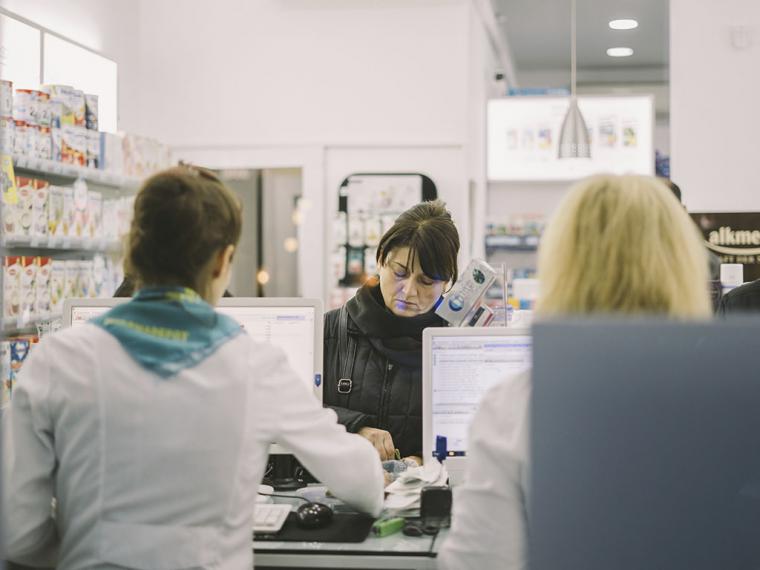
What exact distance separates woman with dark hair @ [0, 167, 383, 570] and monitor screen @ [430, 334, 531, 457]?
2.30ft

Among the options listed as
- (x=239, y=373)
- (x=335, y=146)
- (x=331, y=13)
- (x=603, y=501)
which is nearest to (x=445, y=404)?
(x=239, y=373)

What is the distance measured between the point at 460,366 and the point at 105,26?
4.76 m

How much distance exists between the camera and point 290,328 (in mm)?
2568

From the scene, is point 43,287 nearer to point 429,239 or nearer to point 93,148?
point 93,148

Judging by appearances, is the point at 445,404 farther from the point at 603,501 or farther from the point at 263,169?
the point at 263,169

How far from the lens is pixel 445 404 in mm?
2420

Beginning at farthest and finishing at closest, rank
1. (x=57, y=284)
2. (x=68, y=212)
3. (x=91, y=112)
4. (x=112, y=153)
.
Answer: (x=112, y=153)
(x=91, y=112)
(x=68, y=212)
(x=57, y=284)

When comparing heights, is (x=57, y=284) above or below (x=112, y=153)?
below

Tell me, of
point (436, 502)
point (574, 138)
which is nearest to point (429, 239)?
point (436, 502)

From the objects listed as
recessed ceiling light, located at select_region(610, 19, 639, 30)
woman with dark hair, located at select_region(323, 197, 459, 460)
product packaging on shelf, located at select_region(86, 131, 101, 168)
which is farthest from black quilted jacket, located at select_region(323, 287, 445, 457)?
recessed ceiling light, located at select_region(610, 19, 639, 30)

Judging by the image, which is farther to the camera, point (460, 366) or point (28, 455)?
point (460, 366)

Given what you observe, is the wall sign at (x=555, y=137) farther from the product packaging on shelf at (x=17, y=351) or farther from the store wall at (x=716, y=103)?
the product packaging on shelf at (x=17, y=351)

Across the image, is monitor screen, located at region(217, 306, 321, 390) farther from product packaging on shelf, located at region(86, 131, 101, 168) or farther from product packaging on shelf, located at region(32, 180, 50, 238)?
product packaging on shelf, located at region(86, 131, 101, 168)

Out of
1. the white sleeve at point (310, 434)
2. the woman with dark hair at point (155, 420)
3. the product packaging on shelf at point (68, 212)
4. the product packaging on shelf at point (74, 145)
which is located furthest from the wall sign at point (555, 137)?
the woman with dark hair at point (155, 420)
